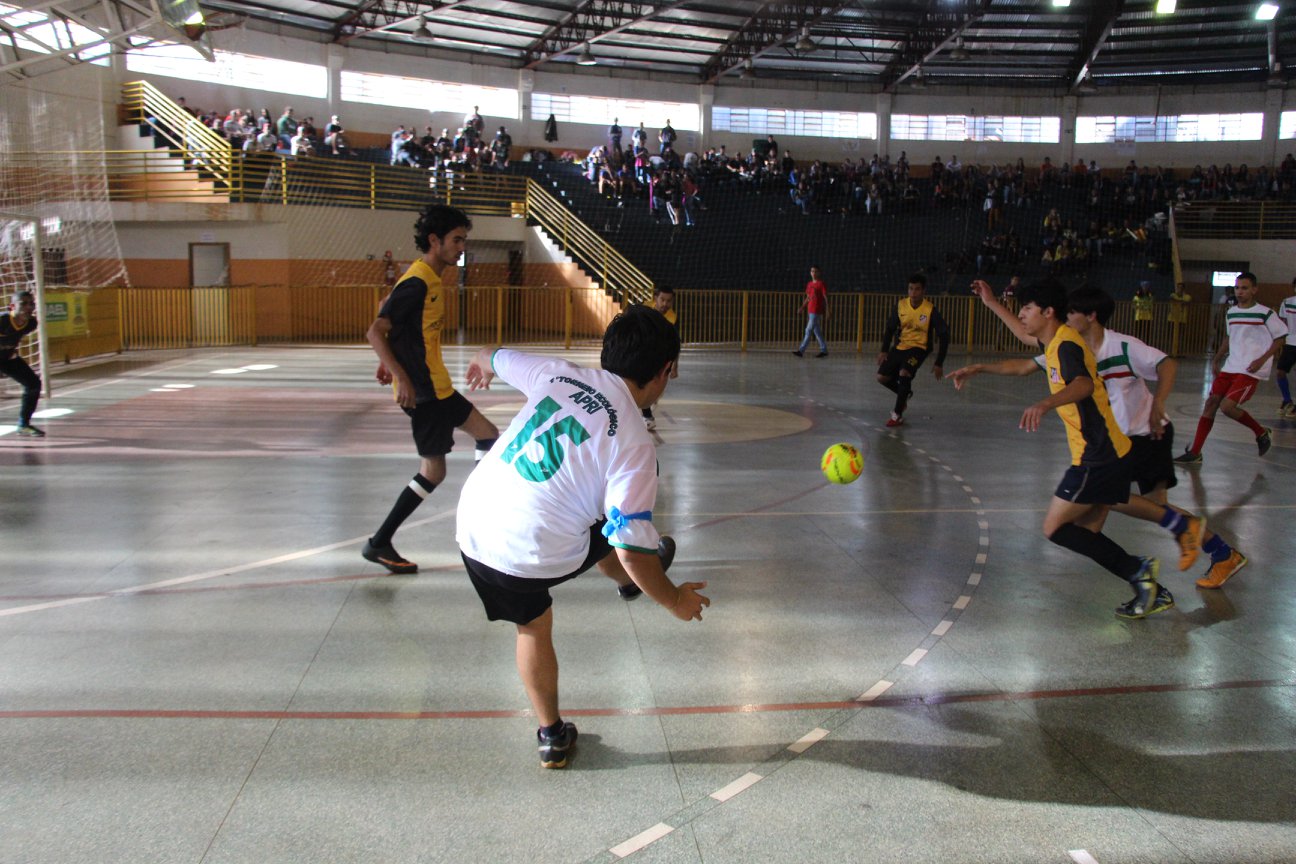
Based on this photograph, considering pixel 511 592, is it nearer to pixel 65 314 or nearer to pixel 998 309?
pixel 998 309

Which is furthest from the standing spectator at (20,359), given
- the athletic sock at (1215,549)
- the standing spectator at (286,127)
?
the standing spectator at (286,127)

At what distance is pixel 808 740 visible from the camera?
405 centimetres

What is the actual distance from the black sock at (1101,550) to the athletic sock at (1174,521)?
31.3 inches

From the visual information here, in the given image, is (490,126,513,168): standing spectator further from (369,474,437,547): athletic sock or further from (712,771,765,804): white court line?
(712,771,765,804): white court line

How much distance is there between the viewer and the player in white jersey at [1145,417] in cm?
616

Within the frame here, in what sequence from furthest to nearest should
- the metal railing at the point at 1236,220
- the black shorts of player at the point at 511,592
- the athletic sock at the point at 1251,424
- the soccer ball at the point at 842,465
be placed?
the metal railing at the point at 1236,220 → the athletic sock at the point at 1251,424 → the soccer ball at the point at 842,465 → the black shorts of player at the point at 511,592

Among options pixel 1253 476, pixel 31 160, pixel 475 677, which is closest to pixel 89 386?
pixel 31 160

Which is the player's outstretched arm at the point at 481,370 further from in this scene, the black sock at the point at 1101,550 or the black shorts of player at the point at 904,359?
the black shorts of player at the point at 904,359

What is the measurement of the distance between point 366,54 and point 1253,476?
105ft

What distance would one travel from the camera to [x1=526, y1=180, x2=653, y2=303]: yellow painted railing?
91.5ft

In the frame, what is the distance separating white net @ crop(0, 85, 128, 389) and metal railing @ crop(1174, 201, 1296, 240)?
32.3m

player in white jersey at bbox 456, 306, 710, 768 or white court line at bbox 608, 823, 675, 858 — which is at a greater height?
player in white jersey at bbox 456, 306, 710, 768

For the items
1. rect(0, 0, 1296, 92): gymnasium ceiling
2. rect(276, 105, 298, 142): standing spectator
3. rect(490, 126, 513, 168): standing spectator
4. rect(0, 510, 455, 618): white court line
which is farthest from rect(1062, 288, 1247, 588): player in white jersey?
rect(0, 0, 1296, 92): gymnasium ceiling

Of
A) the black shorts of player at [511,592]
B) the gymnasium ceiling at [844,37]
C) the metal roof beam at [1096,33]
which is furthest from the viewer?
the metal roof beam at [1096,33]
